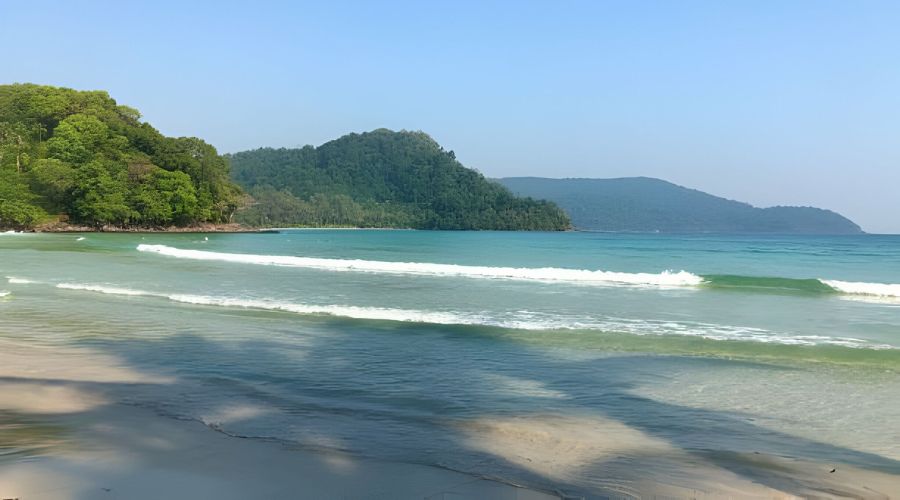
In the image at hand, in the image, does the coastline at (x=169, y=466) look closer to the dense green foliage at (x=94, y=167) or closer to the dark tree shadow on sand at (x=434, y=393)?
the dark tree shadow on sand at (x=434, y=393)

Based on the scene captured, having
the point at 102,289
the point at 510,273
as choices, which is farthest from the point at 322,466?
the point at 510,273

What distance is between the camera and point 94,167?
81.6 m

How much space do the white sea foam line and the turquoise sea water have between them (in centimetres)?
9

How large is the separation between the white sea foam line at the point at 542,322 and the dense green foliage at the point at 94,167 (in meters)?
78.0

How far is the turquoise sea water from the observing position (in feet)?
17.5

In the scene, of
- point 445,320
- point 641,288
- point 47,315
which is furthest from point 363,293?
point 641,288

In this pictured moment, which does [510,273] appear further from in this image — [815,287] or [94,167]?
[94,167]

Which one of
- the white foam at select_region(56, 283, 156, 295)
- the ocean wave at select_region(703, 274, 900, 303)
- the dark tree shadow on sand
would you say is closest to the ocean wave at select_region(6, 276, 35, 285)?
the white foam at select_region(56, 283, 156, 295)

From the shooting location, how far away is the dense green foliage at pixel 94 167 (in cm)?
7950

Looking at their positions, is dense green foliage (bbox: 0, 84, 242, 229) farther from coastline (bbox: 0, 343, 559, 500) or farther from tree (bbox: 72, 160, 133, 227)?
coastline (bbox: 0, 343, 559, 500)

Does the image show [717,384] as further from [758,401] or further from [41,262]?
[41,262]

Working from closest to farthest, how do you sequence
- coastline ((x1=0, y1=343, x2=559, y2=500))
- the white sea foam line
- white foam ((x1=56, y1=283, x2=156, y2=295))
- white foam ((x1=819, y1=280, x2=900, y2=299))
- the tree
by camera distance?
coastline ((x1=0, y1=343, x2=559, y2=500)), the white sea foam line, white foam ((x1=56, y1=283, x2=156, y2=295)), white foam ((x1=819, y1=280, x2=900, y2=299)), the tree

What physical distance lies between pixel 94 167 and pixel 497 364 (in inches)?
3490

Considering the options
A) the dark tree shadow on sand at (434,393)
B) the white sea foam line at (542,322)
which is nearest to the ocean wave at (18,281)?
the white sea foam line at (542,322)
